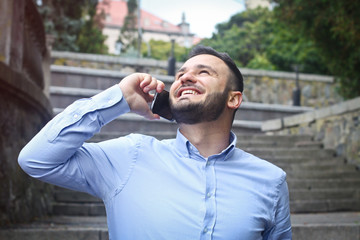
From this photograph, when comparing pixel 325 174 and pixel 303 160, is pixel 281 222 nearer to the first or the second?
pixel 325 174

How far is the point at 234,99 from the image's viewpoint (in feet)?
7.38

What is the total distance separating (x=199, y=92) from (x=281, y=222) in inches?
28.2

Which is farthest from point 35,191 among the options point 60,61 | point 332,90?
point 332,90

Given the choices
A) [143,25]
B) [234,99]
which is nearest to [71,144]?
[234,99]

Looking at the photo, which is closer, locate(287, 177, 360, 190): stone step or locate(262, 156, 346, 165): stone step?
locate(287, 177, 360, 190): stone step

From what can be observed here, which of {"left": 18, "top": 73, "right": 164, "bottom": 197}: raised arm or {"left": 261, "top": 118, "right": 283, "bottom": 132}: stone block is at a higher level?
{"left": 18, "top": 73, "right": 164, "bottom": 197}: raised arm

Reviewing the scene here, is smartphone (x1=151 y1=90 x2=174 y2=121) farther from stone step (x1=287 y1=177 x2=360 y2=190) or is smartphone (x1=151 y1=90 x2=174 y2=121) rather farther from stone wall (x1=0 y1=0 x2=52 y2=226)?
stone step (x1=287 y1=177 x2=360 y2=190)

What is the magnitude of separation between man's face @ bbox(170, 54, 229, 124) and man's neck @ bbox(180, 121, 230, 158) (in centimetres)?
4

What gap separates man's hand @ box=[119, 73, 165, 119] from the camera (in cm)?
202

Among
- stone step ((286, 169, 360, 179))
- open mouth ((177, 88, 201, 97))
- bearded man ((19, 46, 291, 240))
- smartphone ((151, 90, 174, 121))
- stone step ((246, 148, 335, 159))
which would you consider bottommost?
stone step ((286, 169, 360, 179))

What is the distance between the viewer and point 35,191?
4844 millimetres

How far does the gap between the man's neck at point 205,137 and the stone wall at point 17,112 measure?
2.08 metres

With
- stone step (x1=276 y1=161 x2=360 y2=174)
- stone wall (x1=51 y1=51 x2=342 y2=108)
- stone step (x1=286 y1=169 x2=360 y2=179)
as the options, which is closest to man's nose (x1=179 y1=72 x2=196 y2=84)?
stone step (x1=286 y1=169 x2=360 y2=179)

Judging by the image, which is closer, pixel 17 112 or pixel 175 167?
pixel 175 167
